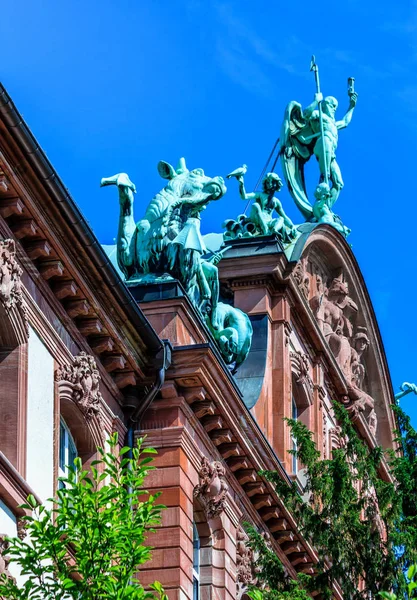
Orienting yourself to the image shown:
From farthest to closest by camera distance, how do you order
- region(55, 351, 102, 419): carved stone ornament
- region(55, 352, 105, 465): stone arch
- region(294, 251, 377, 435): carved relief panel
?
region(294, 251, 377, 435): carved relief panel → region(55, 352, 105, 465): stone arch → region(55, 351, 102, 419): carved stone ornament

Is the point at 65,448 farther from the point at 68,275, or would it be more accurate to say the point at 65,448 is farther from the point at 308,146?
the point at 308,146

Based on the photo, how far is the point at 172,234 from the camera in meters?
30.1

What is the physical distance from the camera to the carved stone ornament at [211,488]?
29.1 meters

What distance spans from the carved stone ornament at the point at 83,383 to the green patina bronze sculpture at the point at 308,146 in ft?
53.8

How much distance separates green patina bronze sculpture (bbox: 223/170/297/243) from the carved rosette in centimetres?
1321

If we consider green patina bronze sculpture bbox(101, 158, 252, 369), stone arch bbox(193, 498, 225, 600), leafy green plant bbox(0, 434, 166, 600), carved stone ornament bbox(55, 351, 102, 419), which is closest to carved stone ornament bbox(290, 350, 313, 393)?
green patina bronze sculpture bbox(101, 158, 252, 369)

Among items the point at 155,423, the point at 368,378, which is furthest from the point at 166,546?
the point at 368,378

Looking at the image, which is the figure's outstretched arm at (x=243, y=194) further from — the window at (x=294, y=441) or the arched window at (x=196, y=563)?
the arched window at (x=196, y=563)

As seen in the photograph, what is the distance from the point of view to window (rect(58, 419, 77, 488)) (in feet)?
84.3

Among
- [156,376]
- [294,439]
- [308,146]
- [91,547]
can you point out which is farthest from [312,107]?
[91,547]

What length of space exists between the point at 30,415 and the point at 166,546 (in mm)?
4091

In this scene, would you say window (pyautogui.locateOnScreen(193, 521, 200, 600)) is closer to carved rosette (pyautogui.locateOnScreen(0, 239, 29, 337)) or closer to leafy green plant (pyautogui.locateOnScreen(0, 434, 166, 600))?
carved rosette (pyautogui.locateOnScreen(0, 239, 29, 337))

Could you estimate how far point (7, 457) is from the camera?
2348 cm

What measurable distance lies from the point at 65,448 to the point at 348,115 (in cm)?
1970
